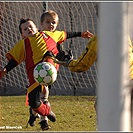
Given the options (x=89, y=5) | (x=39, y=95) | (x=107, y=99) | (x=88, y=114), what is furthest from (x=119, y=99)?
(x=89, y=5)

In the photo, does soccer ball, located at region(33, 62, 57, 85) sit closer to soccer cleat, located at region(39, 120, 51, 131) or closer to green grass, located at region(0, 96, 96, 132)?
soccer cleat, located at region(39, 120, 51, 131)

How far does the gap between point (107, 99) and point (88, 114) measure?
498 centimetres

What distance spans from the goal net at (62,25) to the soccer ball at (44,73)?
11.1 ft

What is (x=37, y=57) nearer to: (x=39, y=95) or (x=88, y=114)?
(x=39, y=95)

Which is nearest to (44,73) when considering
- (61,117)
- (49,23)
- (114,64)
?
(49,23)

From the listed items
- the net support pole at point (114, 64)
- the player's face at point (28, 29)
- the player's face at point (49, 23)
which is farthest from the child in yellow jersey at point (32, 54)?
the net support pole at point (114, 64)

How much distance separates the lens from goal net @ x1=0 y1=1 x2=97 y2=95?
379 inches

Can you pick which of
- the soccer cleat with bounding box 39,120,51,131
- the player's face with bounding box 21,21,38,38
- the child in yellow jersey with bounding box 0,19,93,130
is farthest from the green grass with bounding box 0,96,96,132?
the player's face with bounding box 21,21,38,38

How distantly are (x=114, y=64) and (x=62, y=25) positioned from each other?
748 cm

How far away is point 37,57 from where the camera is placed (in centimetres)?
604

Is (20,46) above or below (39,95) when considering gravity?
above

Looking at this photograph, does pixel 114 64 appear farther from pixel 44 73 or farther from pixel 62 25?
pixel 62 25

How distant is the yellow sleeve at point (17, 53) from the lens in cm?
600

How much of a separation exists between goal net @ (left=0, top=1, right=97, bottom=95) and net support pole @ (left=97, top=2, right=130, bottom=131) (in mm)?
6035
